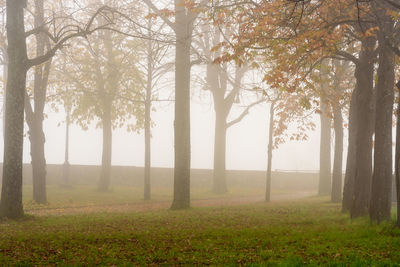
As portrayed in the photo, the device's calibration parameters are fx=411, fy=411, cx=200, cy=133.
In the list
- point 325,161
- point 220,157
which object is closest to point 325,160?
point 325,161

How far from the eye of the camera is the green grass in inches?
320

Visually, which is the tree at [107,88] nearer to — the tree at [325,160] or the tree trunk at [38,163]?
the tree trunk at [38,163]

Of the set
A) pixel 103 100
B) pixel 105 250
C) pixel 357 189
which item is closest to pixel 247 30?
pixel 357 189

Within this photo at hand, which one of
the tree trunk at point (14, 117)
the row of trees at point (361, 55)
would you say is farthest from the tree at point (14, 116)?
the row of trees at point (361, 55)

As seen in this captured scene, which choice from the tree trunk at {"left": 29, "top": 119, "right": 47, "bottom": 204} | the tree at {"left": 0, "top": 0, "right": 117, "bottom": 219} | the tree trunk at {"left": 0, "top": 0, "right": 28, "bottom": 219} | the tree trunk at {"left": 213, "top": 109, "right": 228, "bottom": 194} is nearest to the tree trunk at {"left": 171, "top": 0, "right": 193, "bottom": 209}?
the tree at {"left": 0, "top": 0, "right": 117, "bottom": 219}

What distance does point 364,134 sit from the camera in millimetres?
13570

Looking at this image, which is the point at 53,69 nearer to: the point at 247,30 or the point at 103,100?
the point at 103,100

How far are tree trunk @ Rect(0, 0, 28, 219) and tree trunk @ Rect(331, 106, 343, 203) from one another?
51.3 feet

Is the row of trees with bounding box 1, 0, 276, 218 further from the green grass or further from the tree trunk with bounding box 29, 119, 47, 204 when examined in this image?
the green grass

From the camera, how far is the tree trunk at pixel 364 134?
1354 centimetres

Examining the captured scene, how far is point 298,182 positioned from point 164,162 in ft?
185

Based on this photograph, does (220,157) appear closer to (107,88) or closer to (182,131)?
(107,88)

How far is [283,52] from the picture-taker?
44.0ft

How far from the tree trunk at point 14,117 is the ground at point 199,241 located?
80 centimetres
